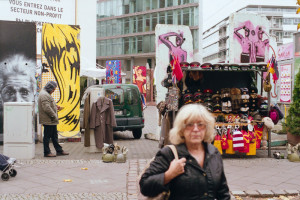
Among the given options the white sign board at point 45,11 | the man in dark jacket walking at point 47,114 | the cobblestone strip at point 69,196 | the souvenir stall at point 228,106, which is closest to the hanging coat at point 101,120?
the man in dark jacket walking at point 47,114

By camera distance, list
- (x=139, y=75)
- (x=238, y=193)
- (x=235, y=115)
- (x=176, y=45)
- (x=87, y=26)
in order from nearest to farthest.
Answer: (x=238, y=193), (x=235, y=115), (x=176, y=45), (x=87, y=26), (x=139, y=75)

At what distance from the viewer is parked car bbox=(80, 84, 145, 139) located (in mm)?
12383

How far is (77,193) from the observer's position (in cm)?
578

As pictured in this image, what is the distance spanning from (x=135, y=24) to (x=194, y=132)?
6217cm

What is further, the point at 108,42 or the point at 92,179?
the point at 108,42

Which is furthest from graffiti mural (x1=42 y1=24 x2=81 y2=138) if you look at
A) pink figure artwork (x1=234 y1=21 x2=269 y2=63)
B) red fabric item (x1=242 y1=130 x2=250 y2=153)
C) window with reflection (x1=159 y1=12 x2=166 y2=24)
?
window with reflection (x1=159 y1=12 x2=166 y2=24)

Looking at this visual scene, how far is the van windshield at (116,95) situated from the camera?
40.9ft

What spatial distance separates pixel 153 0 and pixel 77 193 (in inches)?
2304

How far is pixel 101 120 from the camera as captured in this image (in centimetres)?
972

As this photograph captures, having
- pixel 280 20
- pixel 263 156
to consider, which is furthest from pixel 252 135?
pixel 280 20

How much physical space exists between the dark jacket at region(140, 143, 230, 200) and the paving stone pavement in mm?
3028

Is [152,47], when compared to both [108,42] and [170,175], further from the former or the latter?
[170,175]

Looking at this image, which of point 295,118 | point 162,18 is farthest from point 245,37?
point 162,18

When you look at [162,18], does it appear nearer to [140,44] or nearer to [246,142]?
[140,44]
